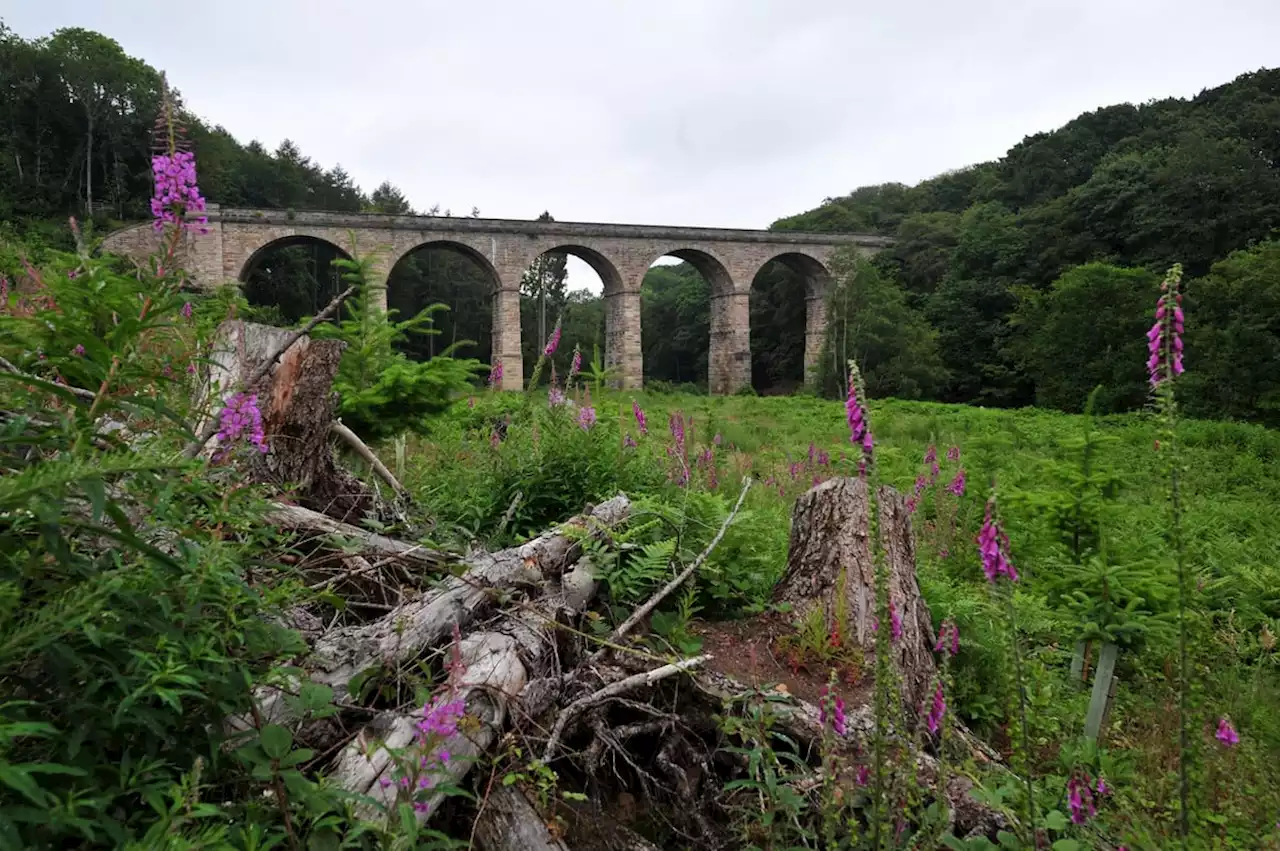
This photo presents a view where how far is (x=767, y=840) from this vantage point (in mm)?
1657

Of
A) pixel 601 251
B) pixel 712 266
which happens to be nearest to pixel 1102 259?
pixel 712 266

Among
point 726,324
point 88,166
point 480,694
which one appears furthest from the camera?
point 726,324

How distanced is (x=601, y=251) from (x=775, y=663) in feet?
108

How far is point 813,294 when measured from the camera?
39281 millimetres

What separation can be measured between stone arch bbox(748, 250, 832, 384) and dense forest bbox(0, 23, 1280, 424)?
8.66 feet

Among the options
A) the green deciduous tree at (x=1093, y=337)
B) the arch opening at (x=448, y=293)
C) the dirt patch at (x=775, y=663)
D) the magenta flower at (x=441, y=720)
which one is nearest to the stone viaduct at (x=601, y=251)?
the arch opening at (x=448, y=293)

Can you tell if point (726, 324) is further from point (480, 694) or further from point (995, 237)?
point (480, 694)

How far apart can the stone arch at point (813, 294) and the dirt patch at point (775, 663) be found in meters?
35.3

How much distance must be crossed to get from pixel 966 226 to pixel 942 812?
4430 cm

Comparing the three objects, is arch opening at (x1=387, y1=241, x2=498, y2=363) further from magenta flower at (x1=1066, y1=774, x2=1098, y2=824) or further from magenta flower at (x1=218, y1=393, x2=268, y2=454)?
magenta flower at (x1=1066, y1=774, x2=1098, y2=824)

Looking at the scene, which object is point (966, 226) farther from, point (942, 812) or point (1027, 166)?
point (942, 812)

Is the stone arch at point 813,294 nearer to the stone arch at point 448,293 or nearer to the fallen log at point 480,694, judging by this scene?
the stone arch at point 448,293

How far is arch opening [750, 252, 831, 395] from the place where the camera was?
46.0m

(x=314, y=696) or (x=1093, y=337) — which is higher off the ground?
(x=1093, y=337)
